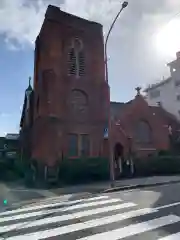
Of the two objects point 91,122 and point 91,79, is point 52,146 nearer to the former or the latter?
point 91,122

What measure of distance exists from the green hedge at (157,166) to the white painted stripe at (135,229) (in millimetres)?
15960

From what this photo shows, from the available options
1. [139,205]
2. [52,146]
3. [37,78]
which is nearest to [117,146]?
[52,146]

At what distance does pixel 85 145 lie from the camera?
81.3 feet

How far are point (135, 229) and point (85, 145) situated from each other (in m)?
17.9

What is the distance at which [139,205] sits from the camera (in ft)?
33.2

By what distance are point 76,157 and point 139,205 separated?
45.5ft

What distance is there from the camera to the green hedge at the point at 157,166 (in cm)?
2397

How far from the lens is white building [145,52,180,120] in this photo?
185 ft

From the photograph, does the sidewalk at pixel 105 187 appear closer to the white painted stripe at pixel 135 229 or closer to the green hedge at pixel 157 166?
the green hedge at pixel 157 166

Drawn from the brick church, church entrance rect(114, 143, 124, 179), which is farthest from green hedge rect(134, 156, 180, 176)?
the brick church

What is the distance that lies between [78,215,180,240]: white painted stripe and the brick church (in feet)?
50.3

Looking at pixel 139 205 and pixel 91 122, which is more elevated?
pixel 91 122

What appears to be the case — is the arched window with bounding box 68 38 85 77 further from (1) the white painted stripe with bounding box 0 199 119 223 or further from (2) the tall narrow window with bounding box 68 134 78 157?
(1) the white painted stripe with bounding box 0 199 119 223

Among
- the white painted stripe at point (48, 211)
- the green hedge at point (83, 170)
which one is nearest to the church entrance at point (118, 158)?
the green hedge at point (83, 170)
